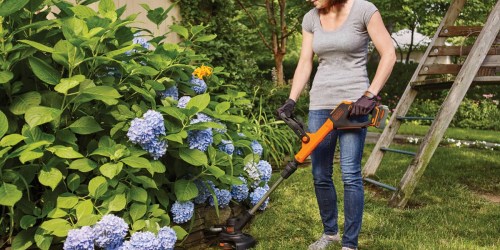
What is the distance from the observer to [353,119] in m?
2.73

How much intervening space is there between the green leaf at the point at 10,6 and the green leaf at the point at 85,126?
551 millimetres

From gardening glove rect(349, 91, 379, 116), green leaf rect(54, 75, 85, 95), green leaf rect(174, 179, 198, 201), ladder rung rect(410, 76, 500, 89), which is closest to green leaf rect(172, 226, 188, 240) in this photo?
green leaf rect(174, 179, 198, 201)

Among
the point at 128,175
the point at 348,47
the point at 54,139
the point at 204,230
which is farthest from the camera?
the point at 204,230

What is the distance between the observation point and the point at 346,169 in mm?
2816

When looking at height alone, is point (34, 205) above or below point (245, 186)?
above

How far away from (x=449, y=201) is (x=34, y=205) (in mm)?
3272

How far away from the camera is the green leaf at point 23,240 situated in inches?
94.6

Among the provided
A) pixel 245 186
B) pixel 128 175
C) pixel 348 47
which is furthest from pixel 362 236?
pixel 128 175

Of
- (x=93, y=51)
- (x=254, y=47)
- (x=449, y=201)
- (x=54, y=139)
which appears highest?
(x=93, y=51)

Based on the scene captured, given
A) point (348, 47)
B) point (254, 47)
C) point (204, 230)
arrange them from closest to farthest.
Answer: point (348, 47), point (204, 230), point (254, 47)

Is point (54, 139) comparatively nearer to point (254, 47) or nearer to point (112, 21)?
point (112, 21)

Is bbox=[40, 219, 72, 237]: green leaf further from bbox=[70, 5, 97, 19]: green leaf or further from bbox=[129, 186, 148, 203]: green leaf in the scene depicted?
bbox=[70, 5, 97, 19]: green leaf

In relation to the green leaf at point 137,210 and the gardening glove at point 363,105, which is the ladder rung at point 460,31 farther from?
the green leaf at point 137,210

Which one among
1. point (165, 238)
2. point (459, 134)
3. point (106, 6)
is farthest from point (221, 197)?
point (459, 134)
